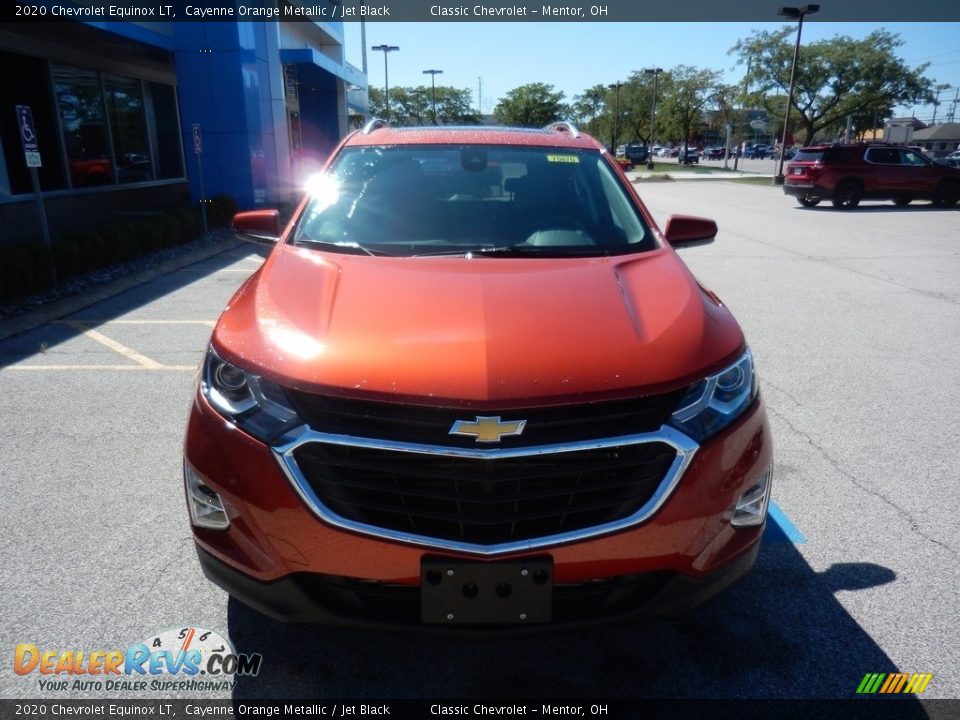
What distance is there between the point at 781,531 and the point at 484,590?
1927 millimetres

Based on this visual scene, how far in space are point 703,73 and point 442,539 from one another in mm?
70783

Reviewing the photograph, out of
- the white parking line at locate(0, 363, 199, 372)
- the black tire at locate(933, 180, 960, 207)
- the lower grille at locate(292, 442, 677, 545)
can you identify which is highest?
the lower grille at locate(292, 442, 677, 545)

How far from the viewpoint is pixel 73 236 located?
9.40m

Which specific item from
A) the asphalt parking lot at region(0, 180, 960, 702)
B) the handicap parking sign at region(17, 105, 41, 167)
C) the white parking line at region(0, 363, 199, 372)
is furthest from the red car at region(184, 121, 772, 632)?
the handicap parking sign at region(17, 105, 41, 167)

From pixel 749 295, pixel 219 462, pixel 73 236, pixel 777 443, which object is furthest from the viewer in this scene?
pixel 73 236

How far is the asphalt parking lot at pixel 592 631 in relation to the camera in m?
2.40

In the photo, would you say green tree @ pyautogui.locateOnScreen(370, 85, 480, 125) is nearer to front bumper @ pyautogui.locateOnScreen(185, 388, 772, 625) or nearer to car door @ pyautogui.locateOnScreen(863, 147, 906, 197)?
car door @ pyautogui.locateOnScreen(863, 147, 906, 197)

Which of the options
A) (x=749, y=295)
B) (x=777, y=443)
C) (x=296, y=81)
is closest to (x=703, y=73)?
(x=296, y=81)

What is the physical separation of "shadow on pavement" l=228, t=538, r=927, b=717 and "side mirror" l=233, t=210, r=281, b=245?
1.85 metres

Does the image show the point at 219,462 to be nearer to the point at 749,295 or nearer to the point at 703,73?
the point at 749,295

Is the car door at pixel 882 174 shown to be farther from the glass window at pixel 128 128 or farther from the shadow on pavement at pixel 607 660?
the shadow on pavement at pixel 607 660

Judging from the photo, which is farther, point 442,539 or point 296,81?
point 296,81

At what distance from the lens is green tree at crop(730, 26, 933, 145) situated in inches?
1917

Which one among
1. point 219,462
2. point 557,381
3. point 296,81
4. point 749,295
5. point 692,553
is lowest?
point 749,295
